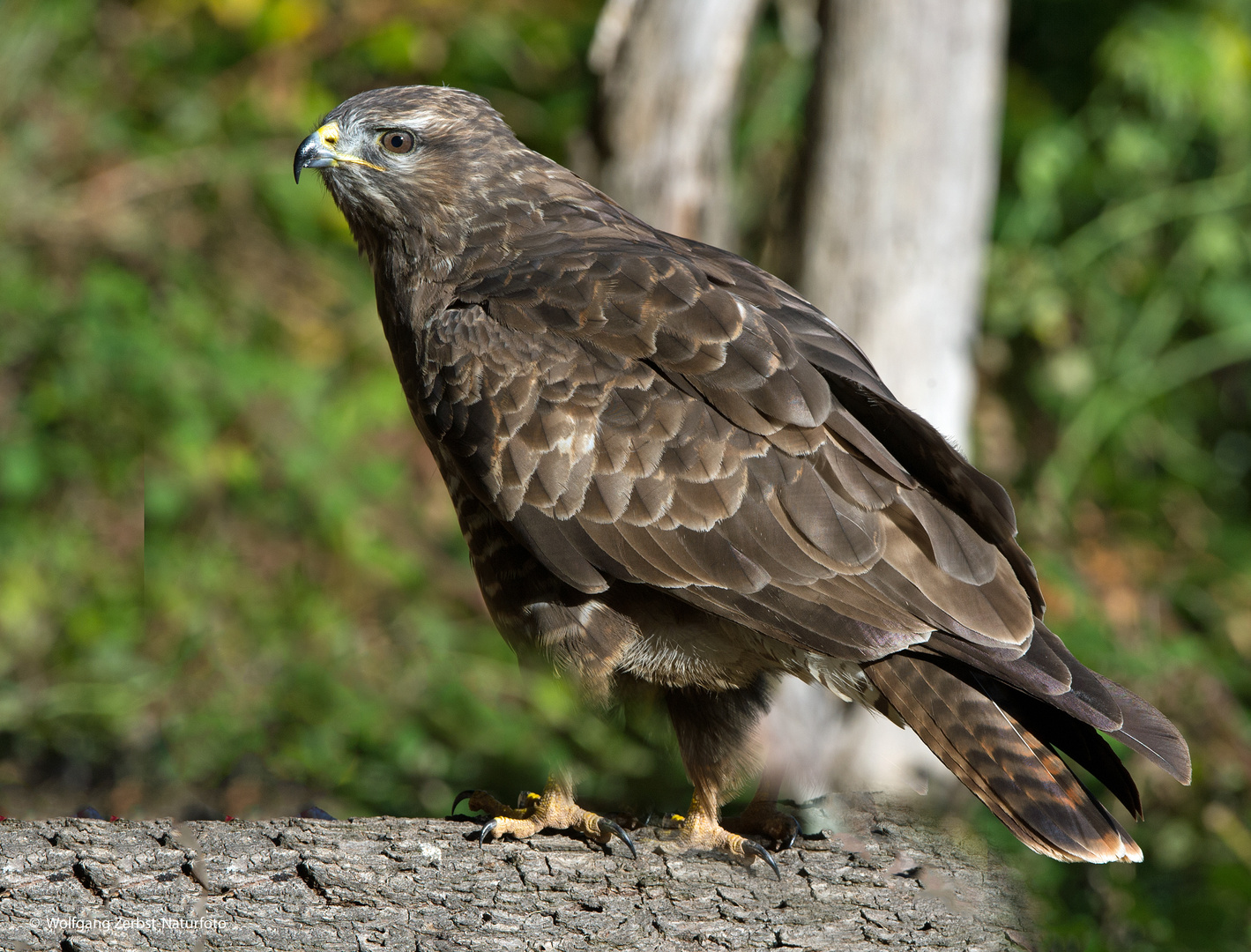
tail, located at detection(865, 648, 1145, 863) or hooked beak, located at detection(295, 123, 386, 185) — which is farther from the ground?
hooked beak, located at detection(295, 123, 386, 185)

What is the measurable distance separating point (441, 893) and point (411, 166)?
73.3 inches

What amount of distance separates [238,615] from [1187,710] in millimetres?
3933

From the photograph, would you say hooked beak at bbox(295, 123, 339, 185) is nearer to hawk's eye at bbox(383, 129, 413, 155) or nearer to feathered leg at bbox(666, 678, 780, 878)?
hawk's eye at bbox(383, 129, 413, 155)

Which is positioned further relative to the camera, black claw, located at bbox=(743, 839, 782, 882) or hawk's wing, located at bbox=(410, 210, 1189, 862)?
black claw, located at bbox=(743, 839, 782, 882)

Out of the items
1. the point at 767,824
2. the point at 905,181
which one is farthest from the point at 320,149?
the point at 905,181

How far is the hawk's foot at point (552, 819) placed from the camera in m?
2.74

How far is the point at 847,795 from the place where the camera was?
3.20 metres

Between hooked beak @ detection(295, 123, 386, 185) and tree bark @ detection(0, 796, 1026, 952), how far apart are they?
1.69 meters

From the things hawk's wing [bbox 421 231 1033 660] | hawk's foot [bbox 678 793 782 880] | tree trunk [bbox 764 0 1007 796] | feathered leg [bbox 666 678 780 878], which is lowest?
hawk's foot [bbox 678 793 782 880]

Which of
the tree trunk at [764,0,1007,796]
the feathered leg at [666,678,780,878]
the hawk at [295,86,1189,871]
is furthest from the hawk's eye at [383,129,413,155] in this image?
the tree trunk at [764,0,1007,796]

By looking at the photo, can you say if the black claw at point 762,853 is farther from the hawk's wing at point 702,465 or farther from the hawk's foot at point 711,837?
the hawk's wing at point 702,465

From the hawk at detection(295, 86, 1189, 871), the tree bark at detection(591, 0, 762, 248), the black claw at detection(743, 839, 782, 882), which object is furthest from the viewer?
the tree bark at detection(591, 0, 762, 248)

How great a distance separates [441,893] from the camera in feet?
7.85

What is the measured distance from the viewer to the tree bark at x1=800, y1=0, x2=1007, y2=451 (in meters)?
4.41
